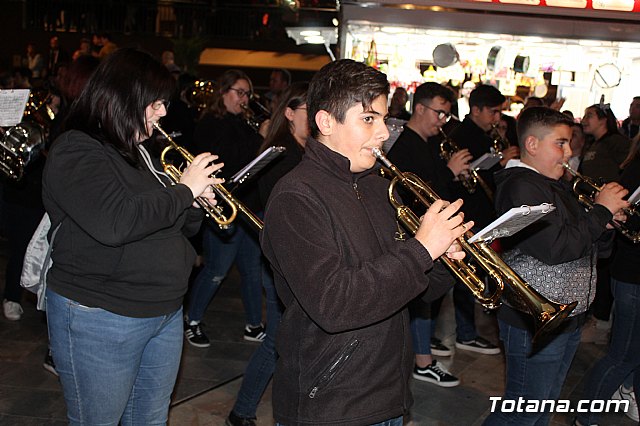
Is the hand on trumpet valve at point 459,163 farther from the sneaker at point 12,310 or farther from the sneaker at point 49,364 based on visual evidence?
the sneaker at point 12,310

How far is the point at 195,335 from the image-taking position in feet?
18.4

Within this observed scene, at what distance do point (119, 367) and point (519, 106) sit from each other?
6.83 m

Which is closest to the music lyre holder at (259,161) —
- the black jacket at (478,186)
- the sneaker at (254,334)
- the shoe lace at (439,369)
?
the shoe lace at (439,369)

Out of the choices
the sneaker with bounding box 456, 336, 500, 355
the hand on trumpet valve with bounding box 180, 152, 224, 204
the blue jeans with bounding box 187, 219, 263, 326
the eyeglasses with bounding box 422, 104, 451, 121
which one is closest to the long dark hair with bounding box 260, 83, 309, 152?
the blue jeans with bounding box 187, 219, 263, 326

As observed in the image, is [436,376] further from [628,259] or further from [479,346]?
[628,259]

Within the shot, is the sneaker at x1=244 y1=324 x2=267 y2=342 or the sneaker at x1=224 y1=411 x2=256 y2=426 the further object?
the sneaker at x1=244 y1=324 x2=267 y2=342

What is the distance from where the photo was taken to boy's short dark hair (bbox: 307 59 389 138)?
2.29 m

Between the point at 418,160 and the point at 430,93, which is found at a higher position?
the point at 430,93

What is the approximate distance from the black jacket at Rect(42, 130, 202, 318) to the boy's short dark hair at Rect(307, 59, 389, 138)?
0.74 metres

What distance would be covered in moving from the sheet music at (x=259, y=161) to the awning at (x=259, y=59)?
17079 millimetres

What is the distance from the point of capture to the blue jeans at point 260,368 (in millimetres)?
3936

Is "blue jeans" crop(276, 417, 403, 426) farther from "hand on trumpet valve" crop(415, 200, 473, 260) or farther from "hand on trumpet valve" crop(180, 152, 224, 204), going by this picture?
"hand on trumpet valve" crop(180, 152, 224, 204)

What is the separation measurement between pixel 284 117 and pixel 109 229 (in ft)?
6.45

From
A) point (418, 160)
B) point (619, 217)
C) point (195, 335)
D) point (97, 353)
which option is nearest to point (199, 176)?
point (97, 353)
